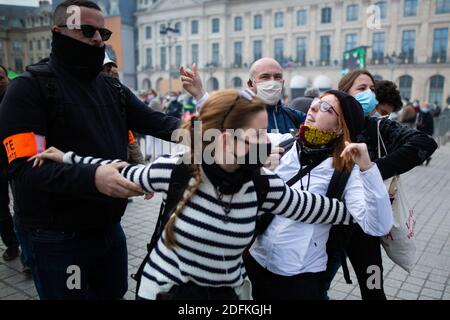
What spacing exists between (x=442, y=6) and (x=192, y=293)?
161ft

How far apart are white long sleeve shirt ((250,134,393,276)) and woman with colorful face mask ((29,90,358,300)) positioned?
16.3 inches

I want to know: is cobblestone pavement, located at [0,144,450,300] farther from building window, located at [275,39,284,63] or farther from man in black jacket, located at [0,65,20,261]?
building window, located at [275,39,284,63]

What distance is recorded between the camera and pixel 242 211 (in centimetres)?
157

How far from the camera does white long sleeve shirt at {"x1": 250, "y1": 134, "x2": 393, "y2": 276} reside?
1813 mm

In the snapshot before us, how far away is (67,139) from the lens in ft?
5.96

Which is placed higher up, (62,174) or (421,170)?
(62,174)

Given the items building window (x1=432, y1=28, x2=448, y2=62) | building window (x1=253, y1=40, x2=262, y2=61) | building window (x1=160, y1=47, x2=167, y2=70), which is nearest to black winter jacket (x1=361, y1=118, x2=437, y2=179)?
building window (x1=432, y1=28, x2=448, y2=62)

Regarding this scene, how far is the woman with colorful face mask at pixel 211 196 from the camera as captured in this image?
59.4 inches

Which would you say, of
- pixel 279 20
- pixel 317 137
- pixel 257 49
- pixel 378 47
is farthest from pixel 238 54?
pixel 317 137

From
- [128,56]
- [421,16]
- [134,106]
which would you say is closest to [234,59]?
[128,56]

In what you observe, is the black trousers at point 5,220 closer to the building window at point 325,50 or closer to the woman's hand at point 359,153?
the woman's hand at point 359,153

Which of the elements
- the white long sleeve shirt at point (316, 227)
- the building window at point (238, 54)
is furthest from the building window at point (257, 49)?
the white long sleeve shirt at point (316, 227)
